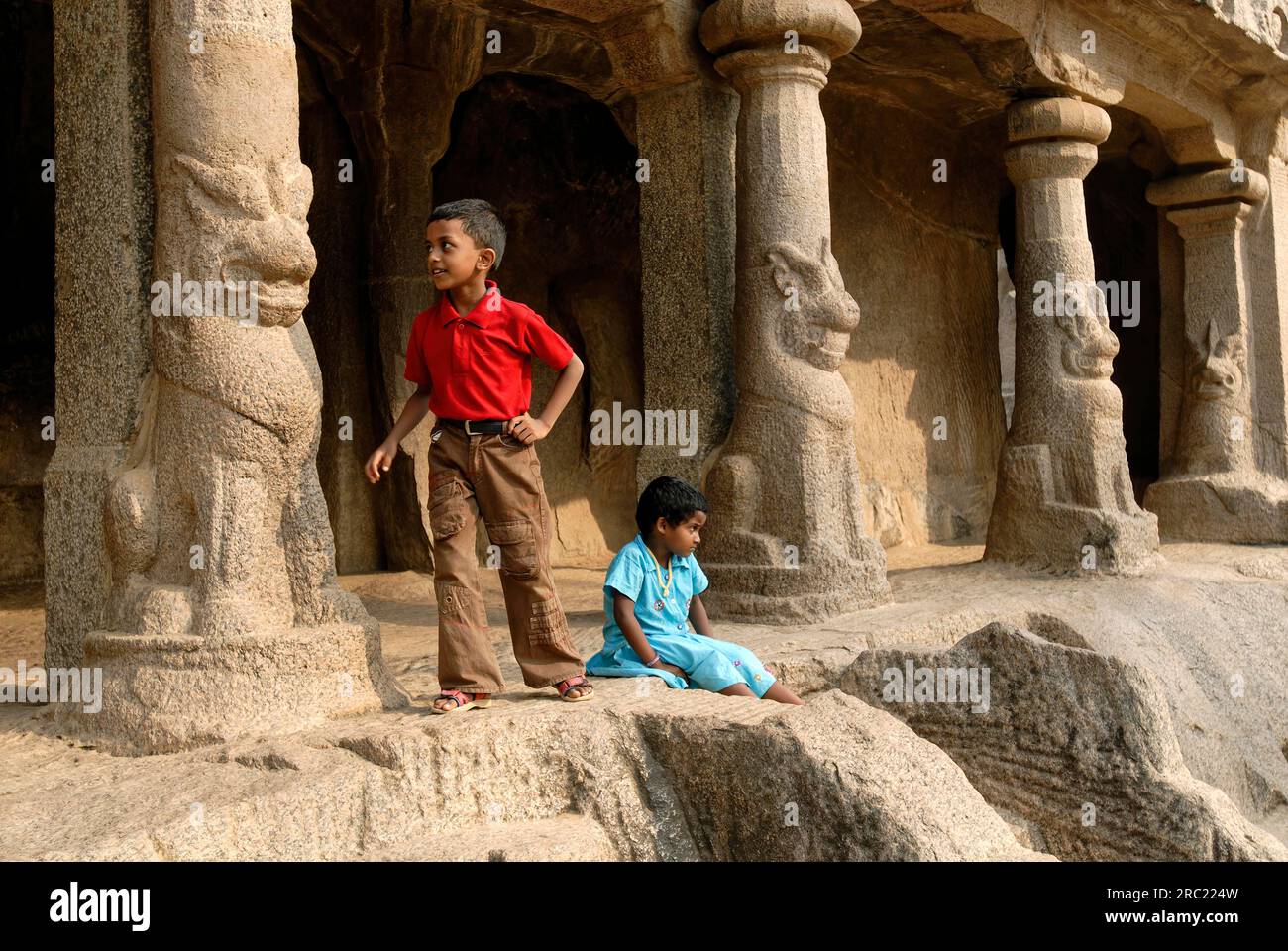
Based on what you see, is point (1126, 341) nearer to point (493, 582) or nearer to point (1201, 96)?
point (1201, 96)

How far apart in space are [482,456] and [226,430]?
0.70 m

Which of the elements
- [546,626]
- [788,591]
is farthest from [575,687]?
[788,591]

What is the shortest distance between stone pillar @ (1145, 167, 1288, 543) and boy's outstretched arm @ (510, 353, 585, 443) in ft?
20.2

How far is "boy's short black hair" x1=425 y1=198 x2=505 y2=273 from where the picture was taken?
3514mm

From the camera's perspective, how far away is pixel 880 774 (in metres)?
3.02

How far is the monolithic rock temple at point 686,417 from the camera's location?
10.6 feet

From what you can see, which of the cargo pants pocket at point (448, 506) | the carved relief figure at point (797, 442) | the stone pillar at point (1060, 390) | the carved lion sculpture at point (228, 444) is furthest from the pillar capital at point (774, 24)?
the cargo pants pocket at point (448, 506)

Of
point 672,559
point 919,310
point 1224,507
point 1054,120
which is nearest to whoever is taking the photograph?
point 672,559

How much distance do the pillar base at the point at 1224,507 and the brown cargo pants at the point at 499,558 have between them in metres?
6.12

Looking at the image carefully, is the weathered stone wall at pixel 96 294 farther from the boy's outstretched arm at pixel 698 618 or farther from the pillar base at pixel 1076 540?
the pillar base at pixel 1076 540

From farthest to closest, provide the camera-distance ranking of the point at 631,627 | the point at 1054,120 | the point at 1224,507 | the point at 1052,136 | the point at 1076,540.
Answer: the point at 1224,507
the point at 1052,136
the point at 1054,120
the point at 1076,540
the point at 631,627

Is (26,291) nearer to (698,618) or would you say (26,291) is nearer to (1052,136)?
(698,618)

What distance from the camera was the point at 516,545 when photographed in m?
3.59

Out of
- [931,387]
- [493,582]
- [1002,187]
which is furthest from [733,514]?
[1002,187]
